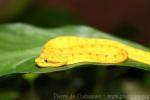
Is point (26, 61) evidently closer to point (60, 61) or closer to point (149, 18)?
point (60, 61)

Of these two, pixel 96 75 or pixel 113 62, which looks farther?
pixel 96 75

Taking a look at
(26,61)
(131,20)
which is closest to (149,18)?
(131,20)

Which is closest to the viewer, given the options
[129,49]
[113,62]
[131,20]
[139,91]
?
[113,62]

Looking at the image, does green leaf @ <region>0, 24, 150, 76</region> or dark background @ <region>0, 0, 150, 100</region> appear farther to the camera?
dark background @ <region>0, 0, 150, 100</region>

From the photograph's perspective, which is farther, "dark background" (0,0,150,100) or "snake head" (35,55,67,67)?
"dark background" (0,0,150,100)

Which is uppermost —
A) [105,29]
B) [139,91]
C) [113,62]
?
[105,29]

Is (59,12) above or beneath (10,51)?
above

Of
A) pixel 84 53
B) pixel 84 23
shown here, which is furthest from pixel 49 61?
pixel 84 23

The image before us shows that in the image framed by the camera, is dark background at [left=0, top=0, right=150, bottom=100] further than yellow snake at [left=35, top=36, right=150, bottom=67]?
Yes

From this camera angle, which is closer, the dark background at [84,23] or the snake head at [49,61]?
the snake head at [49,61]
